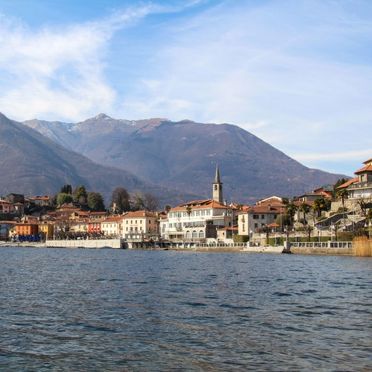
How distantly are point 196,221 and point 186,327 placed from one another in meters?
153

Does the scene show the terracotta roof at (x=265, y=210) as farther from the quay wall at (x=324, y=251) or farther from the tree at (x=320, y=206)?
the quay wall at (x=324, y=251)

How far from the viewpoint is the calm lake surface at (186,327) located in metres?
21.4

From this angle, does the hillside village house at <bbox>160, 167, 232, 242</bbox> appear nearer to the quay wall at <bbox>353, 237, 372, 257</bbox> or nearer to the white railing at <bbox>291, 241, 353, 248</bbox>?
the white railing at <bbox>291, 241, 353, 248</bbox>

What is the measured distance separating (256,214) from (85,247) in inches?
2399

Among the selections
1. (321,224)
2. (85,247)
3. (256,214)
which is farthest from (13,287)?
(85,247)

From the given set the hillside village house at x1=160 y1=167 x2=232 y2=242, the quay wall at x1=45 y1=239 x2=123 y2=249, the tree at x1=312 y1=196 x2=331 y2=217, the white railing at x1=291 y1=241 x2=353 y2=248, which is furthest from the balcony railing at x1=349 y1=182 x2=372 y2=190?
the quay wall at x1=45 y1=239 x2=123 y2=249

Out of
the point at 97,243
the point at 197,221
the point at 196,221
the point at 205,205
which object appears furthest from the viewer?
the point at 97,243

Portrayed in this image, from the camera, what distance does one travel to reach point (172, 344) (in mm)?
24109

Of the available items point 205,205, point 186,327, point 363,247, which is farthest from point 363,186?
point 186,327

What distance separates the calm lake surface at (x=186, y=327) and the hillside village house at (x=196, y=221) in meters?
127

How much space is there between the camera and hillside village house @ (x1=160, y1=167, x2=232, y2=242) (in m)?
174

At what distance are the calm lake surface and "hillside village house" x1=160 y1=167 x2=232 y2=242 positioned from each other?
12688cm

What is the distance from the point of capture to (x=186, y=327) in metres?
27.6

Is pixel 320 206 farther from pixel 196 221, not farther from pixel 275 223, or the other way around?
pixel 196 221
